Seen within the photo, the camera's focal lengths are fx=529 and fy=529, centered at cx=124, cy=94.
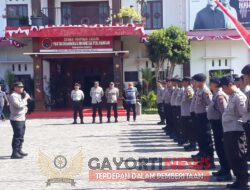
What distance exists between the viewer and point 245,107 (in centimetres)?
787

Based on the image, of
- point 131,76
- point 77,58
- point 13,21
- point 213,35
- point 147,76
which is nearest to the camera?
point 13,21

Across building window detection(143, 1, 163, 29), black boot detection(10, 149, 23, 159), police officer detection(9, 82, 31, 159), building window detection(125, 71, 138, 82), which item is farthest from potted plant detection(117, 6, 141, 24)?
black boot detection(10, 149, 23, 159)

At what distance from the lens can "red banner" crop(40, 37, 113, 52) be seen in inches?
1053

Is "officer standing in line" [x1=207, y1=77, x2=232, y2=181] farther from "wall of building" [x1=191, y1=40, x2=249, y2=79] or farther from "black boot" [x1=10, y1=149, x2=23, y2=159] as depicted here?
"wall of building" [x1=191, y1=40, x2=249, y2=79]

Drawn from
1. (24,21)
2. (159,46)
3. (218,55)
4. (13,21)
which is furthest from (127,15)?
(218,55)

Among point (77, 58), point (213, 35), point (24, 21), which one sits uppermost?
point (24, 21)

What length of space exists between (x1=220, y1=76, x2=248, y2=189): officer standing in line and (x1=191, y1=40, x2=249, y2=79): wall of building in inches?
921

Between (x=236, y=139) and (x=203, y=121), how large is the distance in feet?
7.87

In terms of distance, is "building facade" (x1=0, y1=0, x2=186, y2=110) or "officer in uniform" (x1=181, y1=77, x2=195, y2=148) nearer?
"officer in uniform" (x1=181, y1=77, x2=195, y2=148)

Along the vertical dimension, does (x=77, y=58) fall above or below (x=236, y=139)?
above

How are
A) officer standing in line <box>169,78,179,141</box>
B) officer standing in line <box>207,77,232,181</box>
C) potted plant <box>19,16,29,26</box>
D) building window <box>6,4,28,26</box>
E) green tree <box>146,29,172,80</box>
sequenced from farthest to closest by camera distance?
building window <box>6,4,28,26</box>, potted plant <box>19,16,29,26</box>, green tree <box>146,29,172,80</box>, officer standing in line <box>169,78,179,141</box>, officer standing in line <box>207,77,232,181</box>

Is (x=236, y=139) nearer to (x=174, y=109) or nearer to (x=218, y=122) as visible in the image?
(x=218, y=122)

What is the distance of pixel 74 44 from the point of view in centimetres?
2683

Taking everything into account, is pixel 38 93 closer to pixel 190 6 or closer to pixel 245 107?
pixel 190 6
